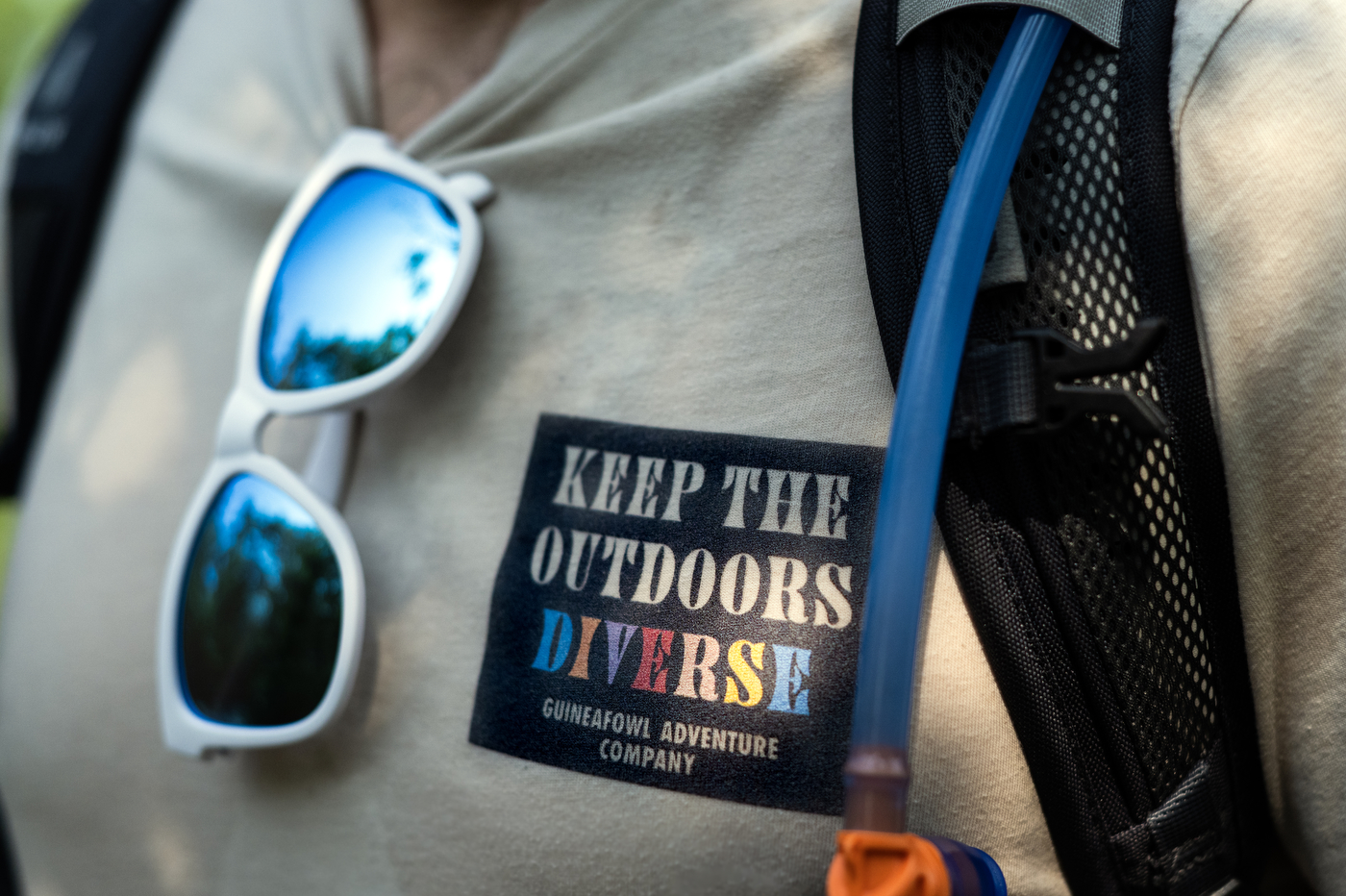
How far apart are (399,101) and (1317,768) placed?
1.01m

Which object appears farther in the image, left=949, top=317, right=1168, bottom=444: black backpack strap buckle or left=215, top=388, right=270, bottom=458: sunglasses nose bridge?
left=215, top=388, right=270, bottom=458: sunglasses nose bridge

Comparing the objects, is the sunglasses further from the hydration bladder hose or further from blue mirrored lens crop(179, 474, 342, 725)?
the hydration bladder hose

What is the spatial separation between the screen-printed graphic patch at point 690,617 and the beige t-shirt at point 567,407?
2 centimetres

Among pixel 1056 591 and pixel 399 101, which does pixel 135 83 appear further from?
pixel 1056 591

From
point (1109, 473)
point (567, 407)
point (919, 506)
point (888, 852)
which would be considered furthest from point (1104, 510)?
point (567, 407)

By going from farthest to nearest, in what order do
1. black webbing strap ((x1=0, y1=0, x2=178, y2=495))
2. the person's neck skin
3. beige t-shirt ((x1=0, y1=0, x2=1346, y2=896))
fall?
1. black webbing strap ((x1=0, y1=0, x2=178, y2=495))
2. the person's neck skin
3. beige t-shirt ((x1=0, y1=0, x2=1346, y2=896))

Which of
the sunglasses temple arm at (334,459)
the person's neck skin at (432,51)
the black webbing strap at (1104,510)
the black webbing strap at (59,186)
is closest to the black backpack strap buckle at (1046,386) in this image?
the black webbing strap at (1104,510)

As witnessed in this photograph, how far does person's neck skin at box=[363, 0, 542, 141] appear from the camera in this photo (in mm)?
1001

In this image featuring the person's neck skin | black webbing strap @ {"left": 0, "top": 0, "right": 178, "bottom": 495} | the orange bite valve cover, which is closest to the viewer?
the orange bite valve cover

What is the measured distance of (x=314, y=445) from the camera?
35.0 inches

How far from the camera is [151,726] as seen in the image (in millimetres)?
897

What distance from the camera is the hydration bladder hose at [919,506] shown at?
1.75ft

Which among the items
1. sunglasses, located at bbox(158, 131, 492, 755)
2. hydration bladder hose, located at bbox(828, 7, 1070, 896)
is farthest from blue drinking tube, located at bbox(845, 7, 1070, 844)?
sunglasses, located at bbox(158, 131, 492, 755)

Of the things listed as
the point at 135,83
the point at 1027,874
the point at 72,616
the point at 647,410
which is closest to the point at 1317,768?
the point at 1027,874
